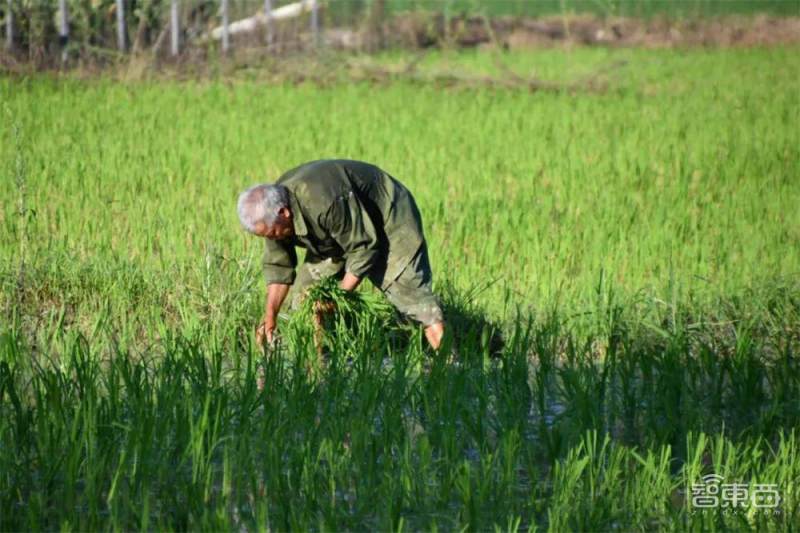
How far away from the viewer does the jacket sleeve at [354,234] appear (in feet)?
16.5

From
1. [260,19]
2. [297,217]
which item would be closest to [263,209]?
[297,217]

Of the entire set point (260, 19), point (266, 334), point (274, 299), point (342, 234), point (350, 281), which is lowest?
point (266, 334)

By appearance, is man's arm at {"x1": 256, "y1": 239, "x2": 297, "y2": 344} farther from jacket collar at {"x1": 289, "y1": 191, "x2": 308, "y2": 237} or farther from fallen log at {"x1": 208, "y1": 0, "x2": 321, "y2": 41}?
fallen log at {"x1": 208, "y1": 0, "x2": 321, "y2": 41}

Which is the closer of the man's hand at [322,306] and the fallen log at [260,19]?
the man's hand at [322,306]

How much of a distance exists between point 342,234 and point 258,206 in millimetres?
410

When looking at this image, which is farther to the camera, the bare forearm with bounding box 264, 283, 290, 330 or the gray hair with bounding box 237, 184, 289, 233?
the bare forearm with bounding box 264, 283, 290, 330

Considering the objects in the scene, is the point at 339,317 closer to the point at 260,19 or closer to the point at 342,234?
the point at 342,234

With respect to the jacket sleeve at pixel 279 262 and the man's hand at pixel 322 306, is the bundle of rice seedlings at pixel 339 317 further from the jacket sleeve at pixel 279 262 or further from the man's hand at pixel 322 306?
the jacket sleeve at pixel 279 262

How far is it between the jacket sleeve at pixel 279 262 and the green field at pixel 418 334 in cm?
21

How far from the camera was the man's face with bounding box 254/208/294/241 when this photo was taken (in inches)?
189

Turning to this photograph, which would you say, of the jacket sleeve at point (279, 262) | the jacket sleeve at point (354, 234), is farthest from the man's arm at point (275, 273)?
the jacket sleeve at point (354, 234)

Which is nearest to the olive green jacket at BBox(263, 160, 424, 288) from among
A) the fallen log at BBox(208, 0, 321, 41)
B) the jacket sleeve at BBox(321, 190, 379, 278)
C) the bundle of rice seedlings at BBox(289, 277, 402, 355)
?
the jacket sleeve at BBox(321, 190, 379, 278)

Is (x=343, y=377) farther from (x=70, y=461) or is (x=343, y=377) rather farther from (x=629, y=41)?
(x=629, y=41)

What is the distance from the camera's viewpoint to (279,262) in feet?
16.9
